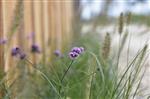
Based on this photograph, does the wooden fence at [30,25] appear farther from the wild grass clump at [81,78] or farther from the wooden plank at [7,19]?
the wild grass clump at [81,78]

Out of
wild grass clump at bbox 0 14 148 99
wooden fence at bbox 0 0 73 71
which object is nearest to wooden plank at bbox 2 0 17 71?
wooden fence at bbox 0 0 73 71

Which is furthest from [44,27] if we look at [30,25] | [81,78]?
[81,78]

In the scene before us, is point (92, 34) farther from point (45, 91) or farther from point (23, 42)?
point (45, 91)

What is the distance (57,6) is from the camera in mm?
5391

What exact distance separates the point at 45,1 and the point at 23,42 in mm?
1070

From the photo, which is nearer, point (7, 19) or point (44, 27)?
point (7, 19)

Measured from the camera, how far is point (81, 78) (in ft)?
7.40

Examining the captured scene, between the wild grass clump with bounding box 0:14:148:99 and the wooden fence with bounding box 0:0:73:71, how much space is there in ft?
0.45

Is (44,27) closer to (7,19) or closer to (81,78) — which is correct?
(7,19)

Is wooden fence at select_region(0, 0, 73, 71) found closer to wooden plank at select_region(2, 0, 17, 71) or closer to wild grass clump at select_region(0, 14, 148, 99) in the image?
wooden plank at select_region(2, 0, 17, 71)

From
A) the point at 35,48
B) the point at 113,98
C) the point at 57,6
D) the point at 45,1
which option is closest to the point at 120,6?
the point at 57,6

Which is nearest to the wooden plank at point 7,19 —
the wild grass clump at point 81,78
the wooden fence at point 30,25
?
the wooden fence at point 30,25

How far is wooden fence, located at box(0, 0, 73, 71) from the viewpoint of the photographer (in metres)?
2.45

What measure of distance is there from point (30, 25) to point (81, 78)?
1684 mm
